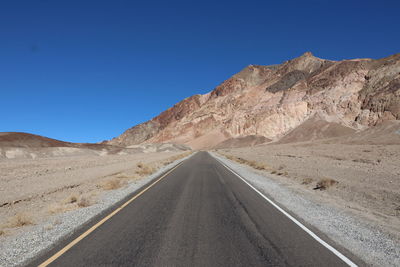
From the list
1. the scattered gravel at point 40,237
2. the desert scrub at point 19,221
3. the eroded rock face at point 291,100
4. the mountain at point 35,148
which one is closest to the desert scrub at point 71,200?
the scattered gravel at point 40,237

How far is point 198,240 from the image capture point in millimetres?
5688

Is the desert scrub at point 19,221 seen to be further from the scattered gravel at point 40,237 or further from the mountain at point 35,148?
the mountain at point 35,148

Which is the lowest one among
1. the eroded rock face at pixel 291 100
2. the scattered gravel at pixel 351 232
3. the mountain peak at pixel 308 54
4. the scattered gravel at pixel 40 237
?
the scattered gravel at pixel 351 232

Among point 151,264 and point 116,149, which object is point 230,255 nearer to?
point 151,264

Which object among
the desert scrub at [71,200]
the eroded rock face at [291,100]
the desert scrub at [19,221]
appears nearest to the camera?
the desert scrub at [19,221]

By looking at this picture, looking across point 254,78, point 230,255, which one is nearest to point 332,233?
point 230,255

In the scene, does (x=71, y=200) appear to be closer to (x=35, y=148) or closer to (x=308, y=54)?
(x=35, y=148)

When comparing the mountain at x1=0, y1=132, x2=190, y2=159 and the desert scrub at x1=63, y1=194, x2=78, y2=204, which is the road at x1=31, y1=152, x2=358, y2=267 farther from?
the mountain at x1=0, y1=132, x2=190, y2=159

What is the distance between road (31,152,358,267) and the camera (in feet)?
15.4

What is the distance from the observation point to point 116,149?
3506 inches

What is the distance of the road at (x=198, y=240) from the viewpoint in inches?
185

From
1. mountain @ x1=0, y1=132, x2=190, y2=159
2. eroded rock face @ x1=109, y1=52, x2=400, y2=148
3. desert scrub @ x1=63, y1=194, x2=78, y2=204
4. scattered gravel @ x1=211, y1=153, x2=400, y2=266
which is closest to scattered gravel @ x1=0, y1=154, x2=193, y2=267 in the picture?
desert scrub @ x1=63, y1=194, x2=78, y2=204

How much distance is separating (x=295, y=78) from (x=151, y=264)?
126 meters

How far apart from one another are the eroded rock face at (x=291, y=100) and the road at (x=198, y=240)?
85.5 meters
